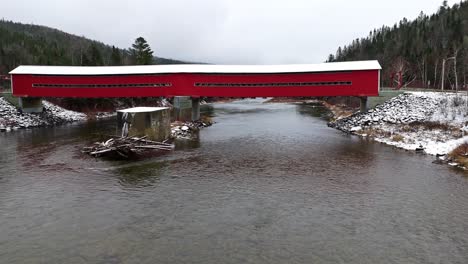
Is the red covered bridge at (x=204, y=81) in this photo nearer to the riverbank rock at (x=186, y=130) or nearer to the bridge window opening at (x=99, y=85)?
the bridge window opening at (x=99, y=85)

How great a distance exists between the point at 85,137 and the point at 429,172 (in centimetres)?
2291

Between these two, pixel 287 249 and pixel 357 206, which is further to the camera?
pixel 357 206

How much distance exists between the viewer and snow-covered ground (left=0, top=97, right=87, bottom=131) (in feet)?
108

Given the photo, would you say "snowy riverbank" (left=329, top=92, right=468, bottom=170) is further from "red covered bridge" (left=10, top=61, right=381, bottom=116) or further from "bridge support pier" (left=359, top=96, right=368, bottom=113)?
"red covered bridge" (left=10, top=61, right=381, bottom=116)

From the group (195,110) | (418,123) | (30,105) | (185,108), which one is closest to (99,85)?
(30,105)

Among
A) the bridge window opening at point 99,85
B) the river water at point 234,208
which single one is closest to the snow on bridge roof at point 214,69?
the bridge window opening at point 99,85

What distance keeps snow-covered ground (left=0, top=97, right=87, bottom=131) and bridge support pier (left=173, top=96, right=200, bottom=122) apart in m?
13.1

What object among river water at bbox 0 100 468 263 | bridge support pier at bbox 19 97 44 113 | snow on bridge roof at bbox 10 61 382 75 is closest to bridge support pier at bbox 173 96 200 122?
snow on bridge roof at bbox 10 61 382 75

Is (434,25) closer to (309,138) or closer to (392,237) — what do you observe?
(309,138)

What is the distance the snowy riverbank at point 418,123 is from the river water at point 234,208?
9.16 ft

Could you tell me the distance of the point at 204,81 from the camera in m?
33.9

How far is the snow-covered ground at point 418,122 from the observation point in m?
22.0

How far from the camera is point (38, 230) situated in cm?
986

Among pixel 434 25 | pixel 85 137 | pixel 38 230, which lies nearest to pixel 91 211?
pixel 38 230
